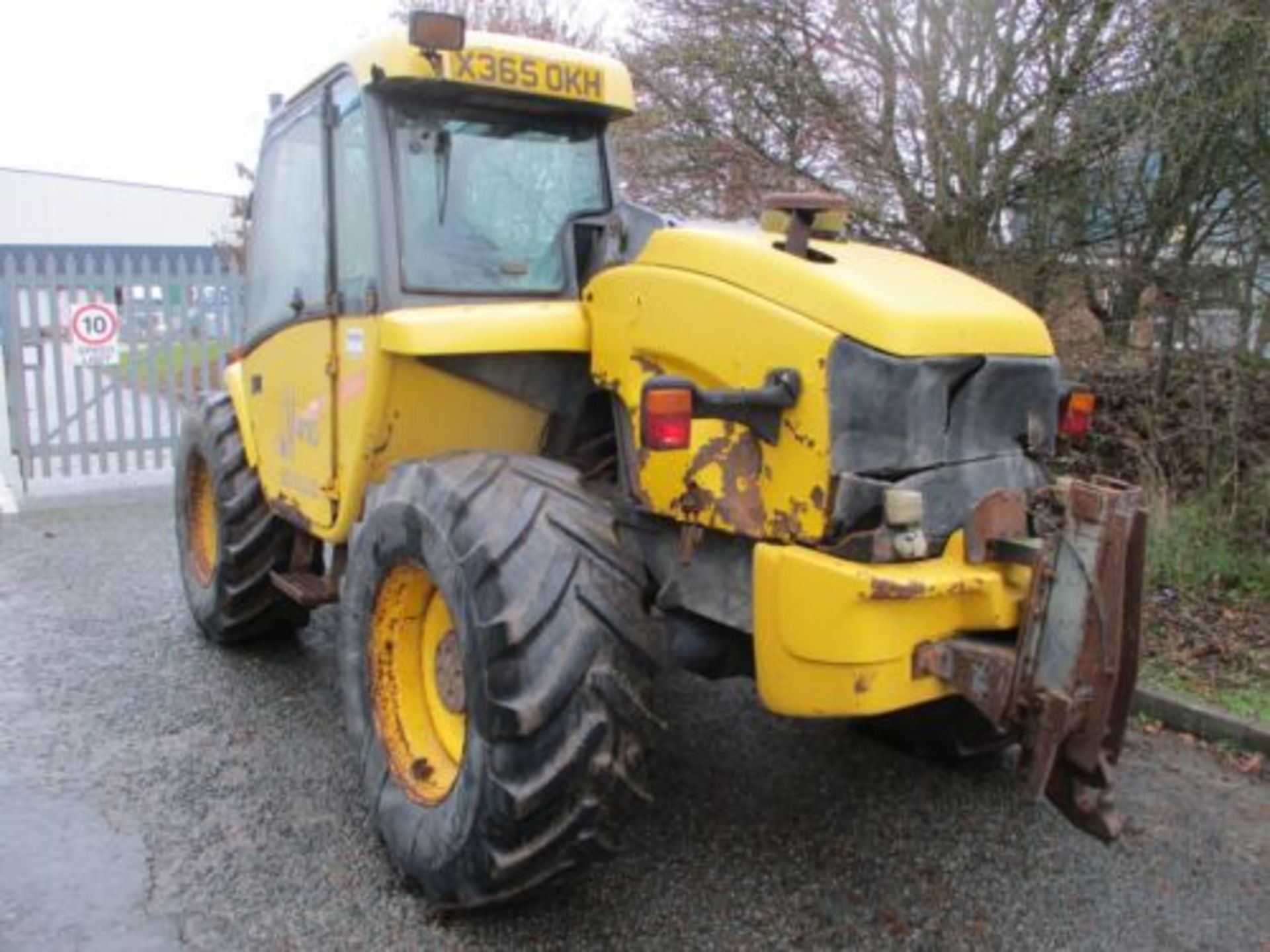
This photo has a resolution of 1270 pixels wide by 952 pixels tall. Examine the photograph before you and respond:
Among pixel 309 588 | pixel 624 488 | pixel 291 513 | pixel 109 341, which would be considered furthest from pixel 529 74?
pixel 109 341

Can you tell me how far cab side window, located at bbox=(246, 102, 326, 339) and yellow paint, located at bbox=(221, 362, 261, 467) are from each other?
0.88 ft

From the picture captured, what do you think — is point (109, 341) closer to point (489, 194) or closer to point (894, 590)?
point (489, 194)

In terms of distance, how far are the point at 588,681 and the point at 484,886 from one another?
→ 0.63 meters

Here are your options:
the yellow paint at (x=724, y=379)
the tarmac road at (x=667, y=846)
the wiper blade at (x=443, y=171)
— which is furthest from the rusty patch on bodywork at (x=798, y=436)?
the wiper blade at (x=443, y=171)

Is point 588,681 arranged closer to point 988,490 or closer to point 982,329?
point 988,490

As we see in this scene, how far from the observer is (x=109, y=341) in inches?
405

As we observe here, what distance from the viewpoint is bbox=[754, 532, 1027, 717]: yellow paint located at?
2.56m

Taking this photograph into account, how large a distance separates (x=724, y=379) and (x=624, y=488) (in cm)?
61

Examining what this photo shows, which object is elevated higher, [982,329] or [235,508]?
[982,329]

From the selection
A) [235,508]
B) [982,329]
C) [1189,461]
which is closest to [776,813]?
[982,329]

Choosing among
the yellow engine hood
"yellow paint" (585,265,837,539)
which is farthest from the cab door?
the yellow engine hood

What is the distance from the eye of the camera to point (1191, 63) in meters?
5.57

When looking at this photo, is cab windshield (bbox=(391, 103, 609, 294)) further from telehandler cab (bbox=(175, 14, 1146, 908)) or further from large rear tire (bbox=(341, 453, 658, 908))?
large rear tire (bbox=(341, 453, 658, 908))

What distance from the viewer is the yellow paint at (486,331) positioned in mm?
3277
